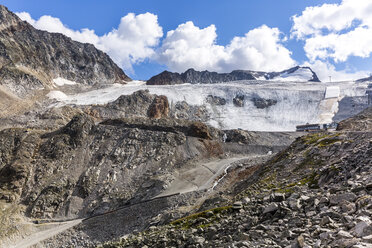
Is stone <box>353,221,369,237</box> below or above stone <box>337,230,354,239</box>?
above

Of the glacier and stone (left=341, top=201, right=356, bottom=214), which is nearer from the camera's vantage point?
stone (left=341, top=201, right=356, bottom=214)

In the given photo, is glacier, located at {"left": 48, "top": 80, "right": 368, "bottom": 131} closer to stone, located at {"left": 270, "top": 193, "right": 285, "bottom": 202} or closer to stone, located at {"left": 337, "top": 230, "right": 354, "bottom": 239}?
stone, located at {"left": 270, "top": 193, "right": 285, "bottom": 202}

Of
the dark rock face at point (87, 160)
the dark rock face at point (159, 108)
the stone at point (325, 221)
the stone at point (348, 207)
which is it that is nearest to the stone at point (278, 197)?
the stone at point (348, 207)

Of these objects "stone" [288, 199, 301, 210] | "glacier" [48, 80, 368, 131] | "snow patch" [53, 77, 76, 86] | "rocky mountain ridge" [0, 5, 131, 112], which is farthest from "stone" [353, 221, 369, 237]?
"snow patch" [53, 77, 76, 86]

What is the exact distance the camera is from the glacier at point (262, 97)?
431 feet

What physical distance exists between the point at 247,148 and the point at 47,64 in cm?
14735

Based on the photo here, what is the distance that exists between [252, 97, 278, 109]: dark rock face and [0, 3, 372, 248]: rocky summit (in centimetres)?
89

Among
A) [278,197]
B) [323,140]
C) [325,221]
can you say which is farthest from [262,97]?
[325,221]

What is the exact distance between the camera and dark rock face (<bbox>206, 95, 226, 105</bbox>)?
148m

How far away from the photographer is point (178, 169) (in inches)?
2697

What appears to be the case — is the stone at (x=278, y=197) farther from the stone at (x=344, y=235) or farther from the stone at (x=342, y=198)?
the stone at (x=344, y=235)

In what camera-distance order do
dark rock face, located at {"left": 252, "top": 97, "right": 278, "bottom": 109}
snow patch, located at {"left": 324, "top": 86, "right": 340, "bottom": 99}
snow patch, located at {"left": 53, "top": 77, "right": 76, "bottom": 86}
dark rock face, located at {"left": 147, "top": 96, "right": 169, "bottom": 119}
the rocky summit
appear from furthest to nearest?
snow patch, located at {"left": 53, "top": 77, "right": 76, "bottom": 86}, snow patch, located at {"left": 324, "top": 86, "right": 340, "bottom": 99}, dark rock face, located at {"left": 252, "top": 97, "right": 278, "bottom": 109}, dark rock face, located at {"left": 147, "top": 96, "right": 169, "bottom": 119}, the rocky summit

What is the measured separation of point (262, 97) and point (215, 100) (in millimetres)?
26954

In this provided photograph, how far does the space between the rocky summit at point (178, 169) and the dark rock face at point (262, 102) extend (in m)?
0.89
